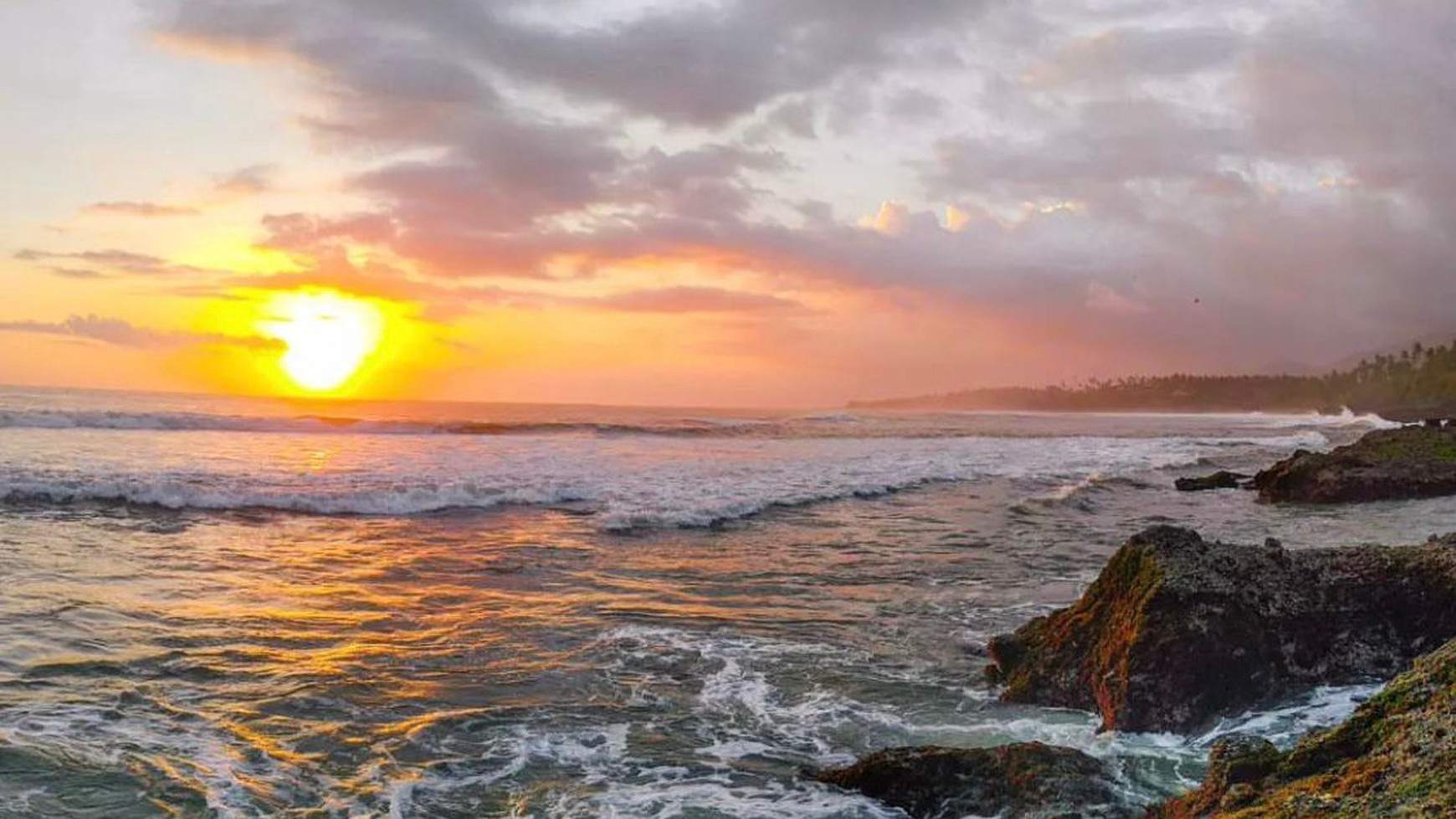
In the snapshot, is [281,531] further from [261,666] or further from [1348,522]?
[1348,522]

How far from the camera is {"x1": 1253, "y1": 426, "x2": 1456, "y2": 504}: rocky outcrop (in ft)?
75.0

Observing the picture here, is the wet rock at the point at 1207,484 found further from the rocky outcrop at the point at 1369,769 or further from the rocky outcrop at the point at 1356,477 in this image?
the rocky outcrop at the point at 1369,769

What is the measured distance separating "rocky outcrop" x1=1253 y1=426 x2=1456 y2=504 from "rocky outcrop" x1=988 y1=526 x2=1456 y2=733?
16.8m

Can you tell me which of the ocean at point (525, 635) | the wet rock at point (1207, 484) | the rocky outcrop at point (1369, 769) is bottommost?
the ocean at point (525, 635)

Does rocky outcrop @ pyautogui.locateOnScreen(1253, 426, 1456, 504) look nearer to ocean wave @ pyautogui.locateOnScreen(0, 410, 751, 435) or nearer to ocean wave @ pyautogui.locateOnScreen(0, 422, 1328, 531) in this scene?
ocean wave @ pyautogui.locateOnScreen(0, 422, 1328, 531)

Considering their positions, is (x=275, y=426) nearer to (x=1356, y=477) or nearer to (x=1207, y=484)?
(x=1207, y=484)

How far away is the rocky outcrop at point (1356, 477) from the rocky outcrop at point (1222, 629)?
16777mm

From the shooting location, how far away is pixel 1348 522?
749 inches

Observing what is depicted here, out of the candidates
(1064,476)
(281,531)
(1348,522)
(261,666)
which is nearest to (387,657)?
(261,666)

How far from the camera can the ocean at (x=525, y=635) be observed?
6672mm

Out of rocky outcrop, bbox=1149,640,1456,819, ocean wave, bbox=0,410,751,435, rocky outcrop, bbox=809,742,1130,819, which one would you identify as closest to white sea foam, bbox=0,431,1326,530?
ocean wave, bbox=0,410,751,435

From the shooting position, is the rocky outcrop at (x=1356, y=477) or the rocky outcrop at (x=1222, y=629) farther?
the rocky outcrop at (x=1356, y=477)

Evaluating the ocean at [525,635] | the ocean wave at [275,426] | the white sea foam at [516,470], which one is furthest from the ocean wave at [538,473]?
the ocean wave at [275,426]

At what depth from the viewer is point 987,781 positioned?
20.1 feet
